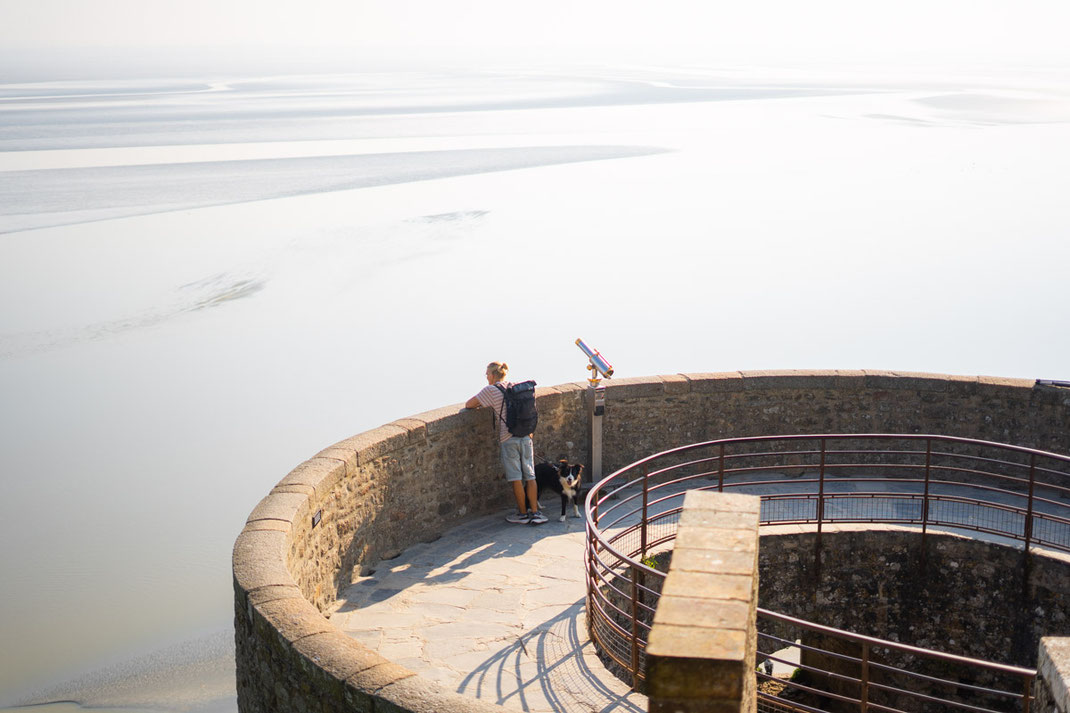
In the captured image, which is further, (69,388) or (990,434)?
(69,388)

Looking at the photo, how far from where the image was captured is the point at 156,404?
A: 19.6 metres

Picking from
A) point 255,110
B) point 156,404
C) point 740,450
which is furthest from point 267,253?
point 255,110

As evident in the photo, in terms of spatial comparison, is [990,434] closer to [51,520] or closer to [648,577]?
[648,577]

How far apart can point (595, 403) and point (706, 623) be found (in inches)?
232

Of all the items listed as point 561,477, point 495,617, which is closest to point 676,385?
point 561,477

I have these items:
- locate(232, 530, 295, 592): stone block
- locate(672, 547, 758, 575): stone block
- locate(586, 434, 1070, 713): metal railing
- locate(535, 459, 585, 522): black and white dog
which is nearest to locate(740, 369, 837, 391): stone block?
locate(586, 434, 1070, 713): metal railing

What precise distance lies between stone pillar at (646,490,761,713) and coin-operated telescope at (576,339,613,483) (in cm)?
496

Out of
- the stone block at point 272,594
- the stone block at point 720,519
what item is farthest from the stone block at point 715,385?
the stone block at point 720,519

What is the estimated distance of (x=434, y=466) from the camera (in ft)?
29.4

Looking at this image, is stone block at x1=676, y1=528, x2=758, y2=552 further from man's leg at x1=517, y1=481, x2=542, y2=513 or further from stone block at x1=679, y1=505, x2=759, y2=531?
man's leg at x1=517, y1=481, x2=542, y2=513

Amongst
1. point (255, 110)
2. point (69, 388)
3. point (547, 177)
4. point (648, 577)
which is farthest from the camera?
point (255, 110)

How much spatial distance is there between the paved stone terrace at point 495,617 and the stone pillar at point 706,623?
2.04 m

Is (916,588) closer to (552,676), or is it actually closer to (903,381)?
(903,381)

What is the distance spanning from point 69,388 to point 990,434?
15219 mm
